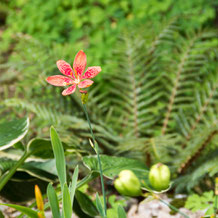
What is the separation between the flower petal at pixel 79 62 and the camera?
74 cm

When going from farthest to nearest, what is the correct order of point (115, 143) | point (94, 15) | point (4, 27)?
point (4, 27) → point (94, 15) → point (115, 143)

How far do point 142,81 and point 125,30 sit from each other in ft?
1.24

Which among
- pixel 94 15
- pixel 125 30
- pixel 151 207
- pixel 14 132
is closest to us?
pixel 14 132

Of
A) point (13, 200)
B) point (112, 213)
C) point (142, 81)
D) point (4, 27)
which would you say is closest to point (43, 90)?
point (142, 81)

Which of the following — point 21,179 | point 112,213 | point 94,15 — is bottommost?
point 112,213

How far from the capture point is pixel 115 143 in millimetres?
1690

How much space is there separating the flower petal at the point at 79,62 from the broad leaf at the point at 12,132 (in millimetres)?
415

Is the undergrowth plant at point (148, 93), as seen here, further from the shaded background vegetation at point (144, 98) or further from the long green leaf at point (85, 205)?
the long green leaf at point (85, 205)

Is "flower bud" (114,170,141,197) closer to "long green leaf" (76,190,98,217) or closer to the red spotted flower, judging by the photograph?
the red spotted flower

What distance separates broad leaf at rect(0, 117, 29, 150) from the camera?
3.37 ft

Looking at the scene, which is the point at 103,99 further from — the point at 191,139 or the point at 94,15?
the point at 94,15

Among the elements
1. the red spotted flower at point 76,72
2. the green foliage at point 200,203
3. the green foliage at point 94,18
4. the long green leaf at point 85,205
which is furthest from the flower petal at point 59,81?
the green foliage at point 94,18

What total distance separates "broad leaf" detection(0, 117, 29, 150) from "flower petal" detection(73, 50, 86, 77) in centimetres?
42

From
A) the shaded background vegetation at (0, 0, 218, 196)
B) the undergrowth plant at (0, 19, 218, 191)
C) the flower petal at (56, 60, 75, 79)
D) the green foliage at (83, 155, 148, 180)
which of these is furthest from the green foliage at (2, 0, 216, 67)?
the flower petal at (56, 60, 75, 79)
